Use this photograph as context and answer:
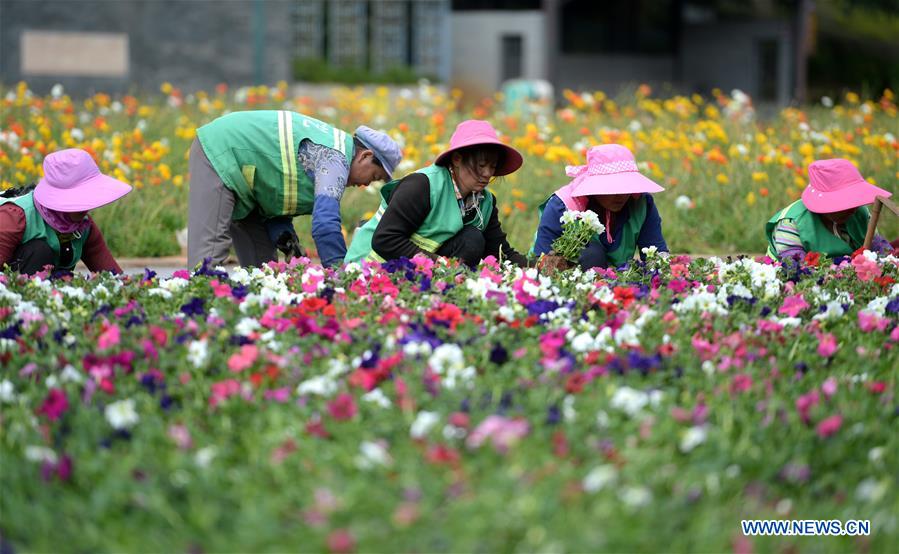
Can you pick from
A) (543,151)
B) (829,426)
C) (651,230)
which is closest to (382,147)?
(651,230)

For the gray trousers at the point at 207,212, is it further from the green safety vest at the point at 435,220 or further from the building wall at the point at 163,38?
the building wall at the point at 163,38

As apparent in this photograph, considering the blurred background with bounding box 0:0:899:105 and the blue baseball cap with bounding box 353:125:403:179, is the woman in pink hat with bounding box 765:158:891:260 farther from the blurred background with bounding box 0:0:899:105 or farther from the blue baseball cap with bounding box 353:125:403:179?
the blurred background with bounding box 0:0:899:105

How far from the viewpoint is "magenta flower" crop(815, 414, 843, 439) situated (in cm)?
262

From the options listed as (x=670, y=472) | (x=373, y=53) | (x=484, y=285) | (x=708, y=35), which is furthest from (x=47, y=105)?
(x=708, y=35)

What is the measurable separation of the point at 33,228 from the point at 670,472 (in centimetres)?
322

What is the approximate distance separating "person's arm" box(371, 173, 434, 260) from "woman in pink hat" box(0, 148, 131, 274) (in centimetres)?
105

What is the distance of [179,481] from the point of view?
7.81 feet

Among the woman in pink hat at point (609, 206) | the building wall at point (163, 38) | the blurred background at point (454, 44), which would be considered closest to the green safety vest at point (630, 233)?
the woman in pink hat at point (609, 206)

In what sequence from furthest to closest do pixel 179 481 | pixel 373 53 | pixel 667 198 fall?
pixel 373 53 → pixel 667 198 → pixel 179 481

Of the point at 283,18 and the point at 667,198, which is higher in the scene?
the point at 283,18

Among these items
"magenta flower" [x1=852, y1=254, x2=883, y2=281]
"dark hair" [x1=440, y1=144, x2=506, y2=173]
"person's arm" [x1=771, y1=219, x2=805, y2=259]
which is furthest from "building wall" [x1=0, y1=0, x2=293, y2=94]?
"magenta flower" [x1=852, y1=254, x2=883, y2=281]

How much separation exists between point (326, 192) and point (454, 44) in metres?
17.5

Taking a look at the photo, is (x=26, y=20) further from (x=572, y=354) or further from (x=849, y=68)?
(x=849, y=68)

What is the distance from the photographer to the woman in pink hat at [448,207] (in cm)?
467
